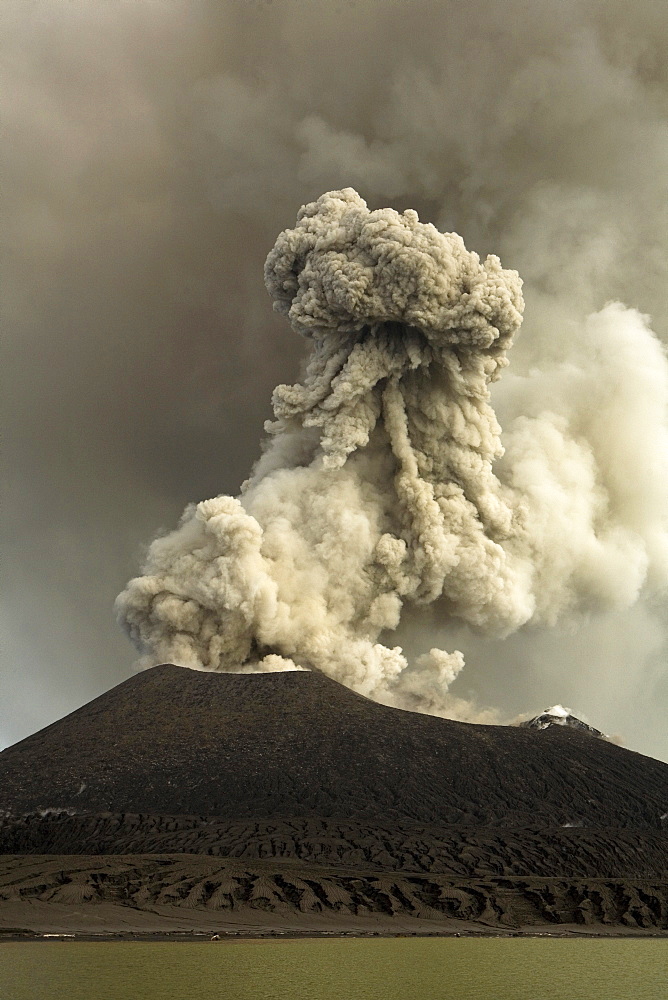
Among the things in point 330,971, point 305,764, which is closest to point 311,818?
point 305,764

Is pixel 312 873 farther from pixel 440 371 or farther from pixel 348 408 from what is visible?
pixel 440 371

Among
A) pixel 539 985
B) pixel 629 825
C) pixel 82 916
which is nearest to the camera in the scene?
pixel 539 985

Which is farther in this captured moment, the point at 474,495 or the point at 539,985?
the point at 474,495

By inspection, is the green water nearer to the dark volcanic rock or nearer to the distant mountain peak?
the dark volcanic rock

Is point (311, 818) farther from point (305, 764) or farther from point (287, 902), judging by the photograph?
point (287, 902)

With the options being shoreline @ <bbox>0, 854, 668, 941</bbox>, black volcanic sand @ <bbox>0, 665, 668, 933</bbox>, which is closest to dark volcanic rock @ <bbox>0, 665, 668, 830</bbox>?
black volcanic sand @ <bbox>0, 665, 668, 933</bbox>

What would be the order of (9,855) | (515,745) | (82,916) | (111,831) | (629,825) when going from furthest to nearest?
(515,745)
(629,825)
(111,831)
(9,855)
(82,916)

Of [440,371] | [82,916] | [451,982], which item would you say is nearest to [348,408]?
[440,371]
